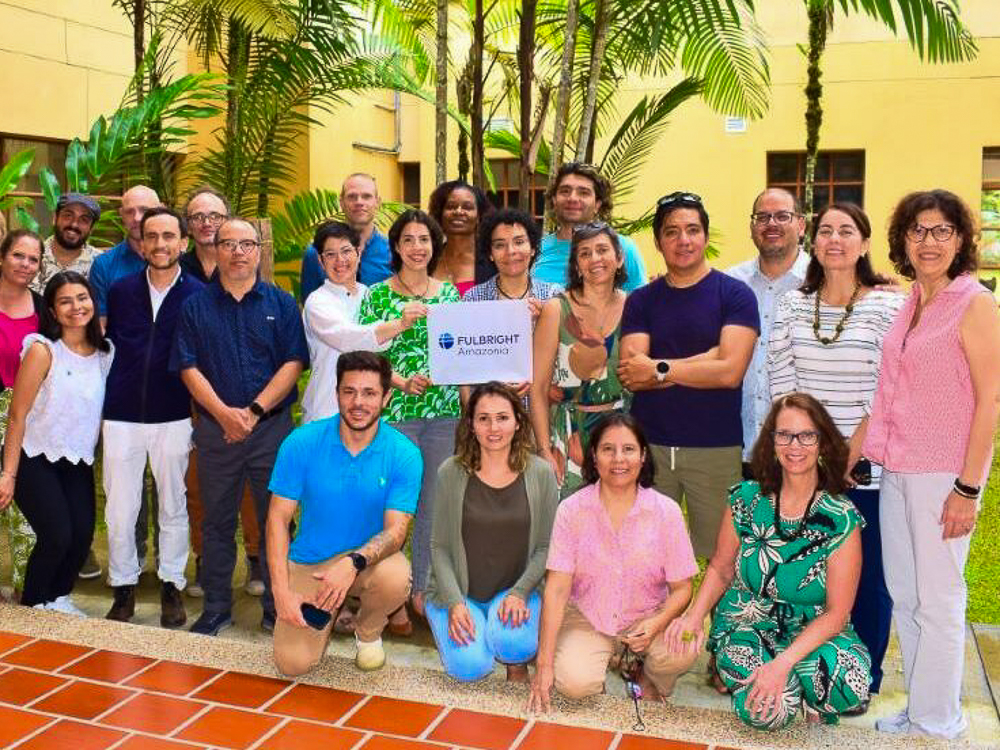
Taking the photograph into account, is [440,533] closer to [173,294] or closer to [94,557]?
[173,294]

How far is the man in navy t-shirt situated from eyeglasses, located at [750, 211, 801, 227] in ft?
1.80

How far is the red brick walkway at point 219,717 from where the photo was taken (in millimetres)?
3246

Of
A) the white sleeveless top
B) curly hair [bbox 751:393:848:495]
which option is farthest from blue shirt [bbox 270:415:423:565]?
curly hair [bbox 751:393:848:495]

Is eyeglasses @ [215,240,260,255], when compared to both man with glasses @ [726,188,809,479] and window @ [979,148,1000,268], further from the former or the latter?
window @ [979,148,1000,268]

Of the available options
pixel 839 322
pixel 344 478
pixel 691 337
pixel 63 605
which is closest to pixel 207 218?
pixel 344 478

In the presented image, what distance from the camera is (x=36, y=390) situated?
451cm

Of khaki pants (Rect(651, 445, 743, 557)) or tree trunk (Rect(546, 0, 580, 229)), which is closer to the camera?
khaki pants (Rect(651, 445, 743, 557))

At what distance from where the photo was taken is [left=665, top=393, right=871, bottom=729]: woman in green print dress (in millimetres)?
3482

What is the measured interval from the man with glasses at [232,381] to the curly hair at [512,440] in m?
1.00

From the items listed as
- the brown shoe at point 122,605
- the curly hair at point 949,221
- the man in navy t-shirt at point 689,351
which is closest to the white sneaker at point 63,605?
the brown shoe at point 122,605

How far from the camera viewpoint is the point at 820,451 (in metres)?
3.60

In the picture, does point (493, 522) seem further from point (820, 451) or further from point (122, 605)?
point (122, 605)

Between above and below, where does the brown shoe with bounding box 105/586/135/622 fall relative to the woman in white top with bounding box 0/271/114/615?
below

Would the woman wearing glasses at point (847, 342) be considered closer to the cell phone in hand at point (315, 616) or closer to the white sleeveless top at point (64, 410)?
the cell phone in hand at point (315, 616)
